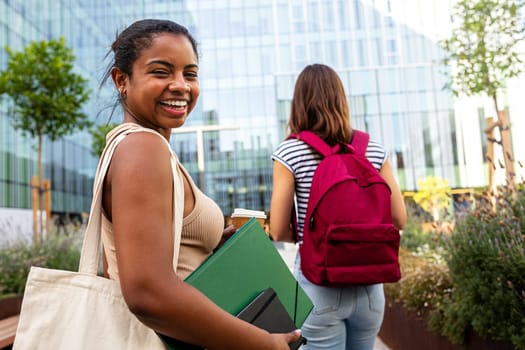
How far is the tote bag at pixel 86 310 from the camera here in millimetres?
1145

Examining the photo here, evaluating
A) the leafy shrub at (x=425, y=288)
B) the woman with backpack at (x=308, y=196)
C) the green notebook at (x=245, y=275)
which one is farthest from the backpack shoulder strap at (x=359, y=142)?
the leafy shrub at (x=425, y=288)

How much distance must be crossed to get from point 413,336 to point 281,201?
3.29 meters

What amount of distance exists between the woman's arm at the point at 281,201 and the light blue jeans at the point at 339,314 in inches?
9.2

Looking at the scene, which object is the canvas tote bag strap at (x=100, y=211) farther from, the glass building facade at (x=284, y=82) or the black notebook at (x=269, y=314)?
the glass building facade at (x=284, y=82)

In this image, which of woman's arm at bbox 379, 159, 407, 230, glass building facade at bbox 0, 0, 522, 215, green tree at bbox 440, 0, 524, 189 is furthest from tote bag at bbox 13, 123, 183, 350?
glass building facade at bbox 0, 0, 522, 215

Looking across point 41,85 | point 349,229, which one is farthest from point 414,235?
point 41,85

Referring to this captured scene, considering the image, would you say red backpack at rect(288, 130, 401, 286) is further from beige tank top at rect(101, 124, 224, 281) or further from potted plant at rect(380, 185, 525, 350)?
potted plant at rect(380, 185, 525, 350)

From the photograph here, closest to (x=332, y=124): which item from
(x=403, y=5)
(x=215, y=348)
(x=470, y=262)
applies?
(x=215, y=348)

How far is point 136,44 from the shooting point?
53.8 inches

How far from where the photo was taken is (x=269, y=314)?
1319mm

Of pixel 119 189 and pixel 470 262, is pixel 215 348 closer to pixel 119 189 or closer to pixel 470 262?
pixel 119 189

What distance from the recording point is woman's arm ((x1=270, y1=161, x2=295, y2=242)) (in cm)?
235

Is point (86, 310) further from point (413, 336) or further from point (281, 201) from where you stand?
point (413, 336)

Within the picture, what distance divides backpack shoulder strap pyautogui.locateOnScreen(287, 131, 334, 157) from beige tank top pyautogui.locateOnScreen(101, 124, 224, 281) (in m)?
1.03
